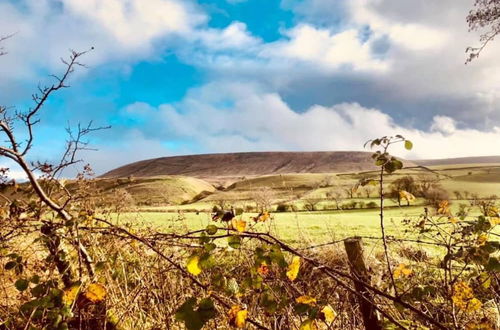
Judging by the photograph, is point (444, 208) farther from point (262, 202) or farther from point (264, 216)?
point (262, 202)

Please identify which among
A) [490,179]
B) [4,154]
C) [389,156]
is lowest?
[490,179]

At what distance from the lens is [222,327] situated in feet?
11.1

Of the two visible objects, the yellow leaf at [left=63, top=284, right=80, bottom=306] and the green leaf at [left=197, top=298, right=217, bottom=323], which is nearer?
the green leaf at [left=197, top=298, right=217, bottom=323]

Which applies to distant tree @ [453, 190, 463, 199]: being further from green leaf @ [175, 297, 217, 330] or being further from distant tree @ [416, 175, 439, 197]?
green leaf @ [175, 297, 217, 330]

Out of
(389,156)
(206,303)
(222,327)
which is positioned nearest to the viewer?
(206,303)

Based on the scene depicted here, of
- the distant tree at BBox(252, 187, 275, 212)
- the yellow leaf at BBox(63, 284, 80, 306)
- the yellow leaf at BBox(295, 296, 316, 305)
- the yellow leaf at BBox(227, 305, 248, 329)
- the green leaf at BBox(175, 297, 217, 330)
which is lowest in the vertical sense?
the yellow leaf at BBox(227, 305, 248, 329)

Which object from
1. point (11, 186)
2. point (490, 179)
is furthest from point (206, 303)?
point (490, 179)

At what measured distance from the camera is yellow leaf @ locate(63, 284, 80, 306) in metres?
1.86

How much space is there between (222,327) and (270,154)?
12914cm

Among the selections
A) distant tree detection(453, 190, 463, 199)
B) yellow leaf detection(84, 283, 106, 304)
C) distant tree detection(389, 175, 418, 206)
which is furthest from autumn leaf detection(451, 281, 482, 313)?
distant tree detection(453, 190, 463, 199)

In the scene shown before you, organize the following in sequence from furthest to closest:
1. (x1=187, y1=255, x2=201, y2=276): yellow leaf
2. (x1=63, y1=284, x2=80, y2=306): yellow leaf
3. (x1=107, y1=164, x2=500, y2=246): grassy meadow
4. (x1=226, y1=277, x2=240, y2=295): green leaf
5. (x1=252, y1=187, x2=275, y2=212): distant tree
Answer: (x1=107, y1=164, x2=500, y2=246): grassy meadow
(x1=252, y1=187, x2=275, y2=212): distant tree
(x1=226, y1=277, x2=240, y2=295): green leaf
(x1=63, y1=284, x2=80, y2=306): yellow leaf
(x1=187, y1=255, x2=201, y2=276): yellow leaf

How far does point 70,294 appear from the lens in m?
1.87

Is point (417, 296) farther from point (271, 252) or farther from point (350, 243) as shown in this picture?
point (350, 243)

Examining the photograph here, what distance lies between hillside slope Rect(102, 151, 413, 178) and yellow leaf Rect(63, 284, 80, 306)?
109618 millimetres
